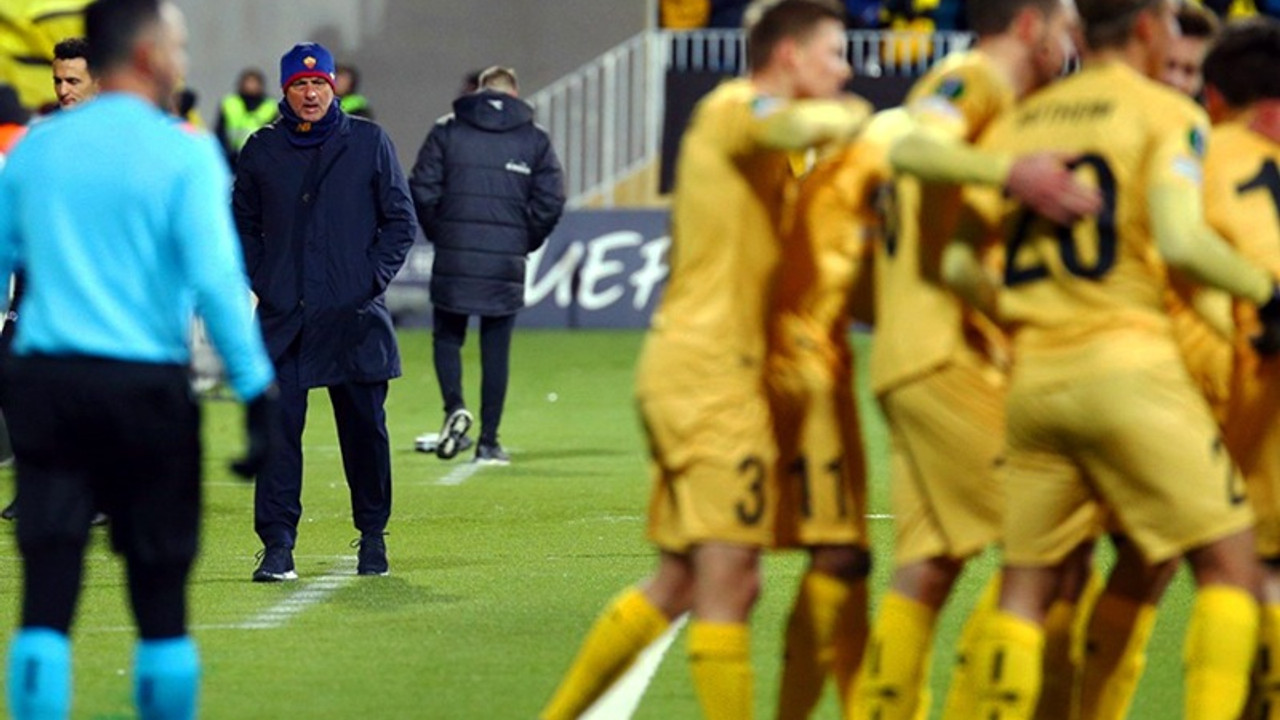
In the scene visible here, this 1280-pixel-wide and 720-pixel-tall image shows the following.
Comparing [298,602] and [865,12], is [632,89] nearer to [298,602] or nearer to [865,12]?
[865,12]

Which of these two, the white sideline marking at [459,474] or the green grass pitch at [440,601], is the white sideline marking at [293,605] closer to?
the green grass pitch at [440,601]

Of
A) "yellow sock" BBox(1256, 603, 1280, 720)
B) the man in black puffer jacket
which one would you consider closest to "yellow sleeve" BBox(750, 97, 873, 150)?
"yellow sock" BBox(1256, 603, 1280, 720)

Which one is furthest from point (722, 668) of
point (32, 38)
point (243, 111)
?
point (243, 111)

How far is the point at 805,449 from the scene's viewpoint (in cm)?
680

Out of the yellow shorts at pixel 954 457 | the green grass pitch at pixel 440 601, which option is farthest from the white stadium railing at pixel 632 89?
the yellow shorts at pixel 954 457

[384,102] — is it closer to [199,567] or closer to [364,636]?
[199,567]

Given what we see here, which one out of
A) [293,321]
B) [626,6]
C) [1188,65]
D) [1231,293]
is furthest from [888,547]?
[626,6]

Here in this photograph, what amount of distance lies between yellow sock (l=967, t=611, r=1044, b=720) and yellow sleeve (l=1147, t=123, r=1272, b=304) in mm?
907

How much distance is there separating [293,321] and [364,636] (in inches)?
69.2

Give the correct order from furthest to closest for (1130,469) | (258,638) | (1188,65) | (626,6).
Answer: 1. (626,6)
2. (258,638)
3. (1188,65)
4. (1130,469)

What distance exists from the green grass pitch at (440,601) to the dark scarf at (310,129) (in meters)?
1.72

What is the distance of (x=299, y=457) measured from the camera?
10.8 metres

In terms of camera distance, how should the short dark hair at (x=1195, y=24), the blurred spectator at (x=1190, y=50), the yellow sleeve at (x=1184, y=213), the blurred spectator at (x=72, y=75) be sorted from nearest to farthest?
the yellow sleeve at (x=1184, y=213) → the blurred spectator at (x=1190, y=50) → the short dark hair at (x=1195, y=24) → the blurred spectator at (x=72, y=75)

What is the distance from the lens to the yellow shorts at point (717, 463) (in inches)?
259
